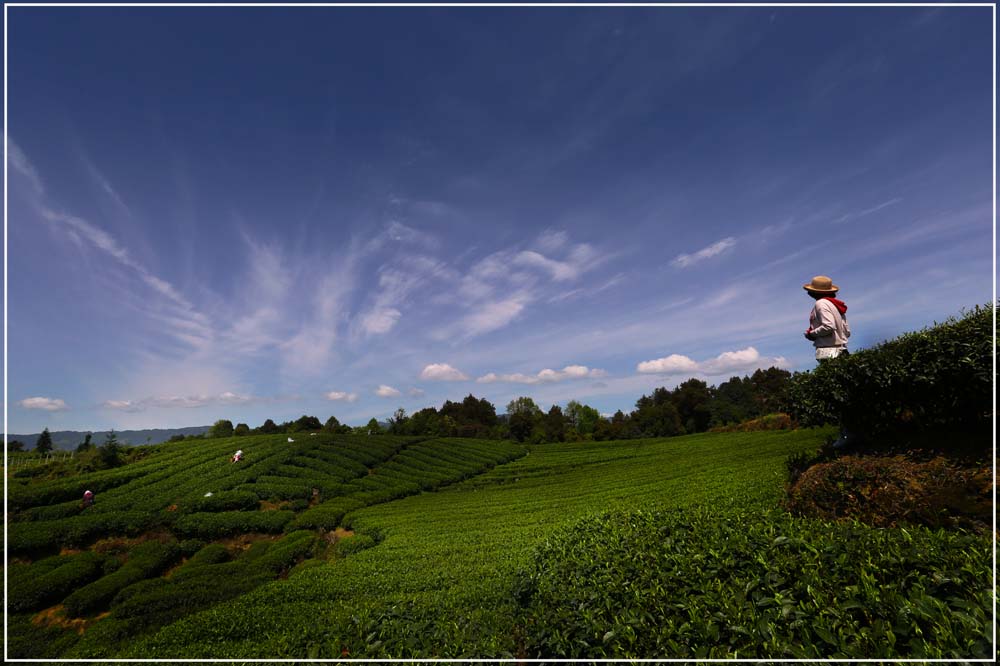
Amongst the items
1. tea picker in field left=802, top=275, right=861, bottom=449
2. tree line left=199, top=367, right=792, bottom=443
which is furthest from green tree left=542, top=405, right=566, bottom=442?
tea picker in field left=802, top=275, right=861, bottom=449

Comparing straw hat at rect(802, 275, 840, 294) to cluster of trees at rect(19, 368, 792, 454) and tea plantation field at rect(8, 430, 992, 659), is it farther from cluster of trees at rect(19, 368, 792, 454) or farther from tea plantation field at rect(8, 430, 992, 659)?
cluster of trees at rect(19, 368, 792, 454)

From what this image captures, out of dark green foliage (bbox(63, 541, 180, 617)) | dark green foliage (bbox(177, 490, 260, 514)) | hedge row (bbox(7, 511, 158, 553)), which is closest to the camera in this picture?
dark green foliage (bbox(63, 541, 180, 617))

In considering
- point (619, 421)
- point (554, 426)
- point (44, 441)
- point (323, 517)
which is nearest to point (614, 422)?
point (619, 421)

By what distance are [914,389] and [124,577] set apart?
24.0 metres

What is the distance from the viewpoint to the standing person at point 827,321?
7.73 metres

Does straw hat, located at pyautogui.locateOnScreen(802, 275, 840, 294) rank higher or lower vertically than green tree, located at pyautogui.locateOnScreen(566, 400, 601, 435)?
higher

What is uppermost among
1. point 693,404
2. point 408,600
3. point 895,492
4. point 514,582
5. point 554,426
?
point 895,492

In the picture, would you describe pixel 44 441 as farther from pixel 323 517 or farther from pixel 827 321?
pixel 827 321

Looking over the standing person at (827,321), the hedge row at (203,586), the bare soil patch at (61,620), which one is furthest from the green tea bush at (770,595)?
the bare soil patch at (61,620)

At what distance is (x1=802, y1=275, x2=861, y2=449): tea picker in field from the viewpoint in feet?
25.2

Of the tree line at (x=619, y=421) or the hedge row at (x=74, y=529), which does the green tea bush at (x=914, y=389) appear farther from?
the tree line at (x=619, y=421)

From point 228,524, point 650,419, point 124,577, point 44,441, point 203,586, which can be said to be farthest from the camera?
point 650,419

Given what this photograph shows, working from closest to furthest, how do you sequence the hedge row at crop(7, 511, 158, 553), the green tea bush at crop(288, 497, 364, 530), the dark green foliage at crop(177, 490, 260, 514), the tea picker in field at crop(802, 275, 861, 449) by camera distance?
1. the tea picker in field at crop(802, 275, 861, 449)
2. the hedge row at crop(7, 511, 158, 553)
3. the green tea bush at crop(288, 497, 364, 530)
4. the dark green foliage at crop(177, 490, 260, 514)

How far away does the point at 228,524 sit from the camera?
21812mm
